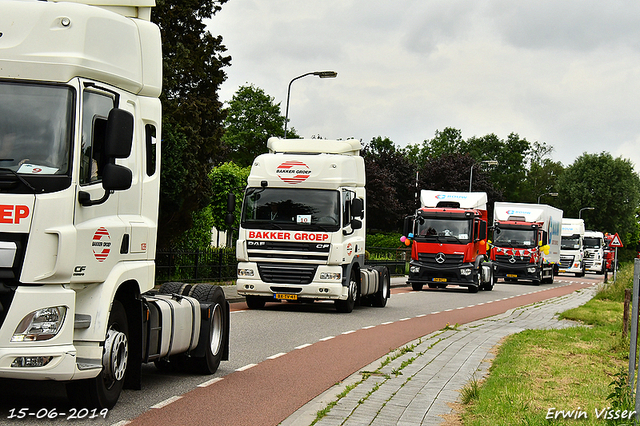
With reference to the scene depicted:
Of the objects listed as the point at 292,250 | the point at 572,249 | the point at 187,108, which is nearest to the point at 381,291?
the point at 292,250

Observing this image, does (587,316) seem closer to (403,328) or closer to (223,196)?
(403,328)

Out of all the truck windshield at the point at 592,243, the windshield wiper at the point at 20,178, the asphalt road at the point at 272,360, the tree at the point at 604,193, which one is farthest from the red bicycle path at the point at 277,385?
the tree at the point at 604,193

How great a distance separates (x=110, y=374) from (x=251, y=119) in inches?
2845

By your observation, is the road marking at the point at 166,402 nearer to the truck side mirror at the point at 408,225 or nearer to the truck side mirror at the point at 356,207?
the truck side mirror at the point at 356,207

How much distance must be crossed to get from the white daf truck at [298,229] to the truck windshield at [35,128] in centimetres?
1167

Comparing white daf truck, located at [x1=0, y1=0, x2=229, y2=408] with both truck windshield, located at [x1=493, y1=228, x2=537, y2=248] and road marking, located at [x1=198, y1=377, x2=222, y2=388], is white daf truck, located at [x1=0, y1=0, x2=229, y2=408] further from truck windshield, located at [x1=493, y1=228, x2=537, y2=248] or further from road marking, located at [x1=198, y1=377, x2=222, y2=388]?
truck windshield, located at [x1=493, y1=228, x2=537, y2=248]

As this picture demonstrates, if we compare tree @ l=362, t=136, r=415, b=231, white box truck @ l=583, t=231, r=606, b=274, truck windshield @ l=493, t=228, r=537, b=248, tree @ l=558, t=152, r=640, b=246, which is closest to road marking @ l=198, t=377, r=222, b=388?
truck windshield @ l=493, t=228, r=537, b=248

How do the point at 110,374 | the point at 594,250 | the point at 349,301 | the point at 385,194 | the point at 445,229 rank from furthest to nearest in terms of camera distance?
the point at 594,250 → the point at 385,194 → the point at 445,229 → the point at 349,301 → the point at 110,374

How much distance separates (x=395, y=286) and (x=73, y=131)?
1165 inches

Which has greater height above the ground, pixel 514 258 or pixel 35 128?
pixel 35 128

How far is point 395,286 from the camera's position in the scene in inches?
1403

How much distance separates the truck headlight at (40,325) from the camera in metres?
6.29

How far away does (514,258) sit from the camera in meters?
42.9

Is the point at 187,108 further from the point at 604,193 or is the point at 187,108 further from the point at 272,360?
the point at 604,193
